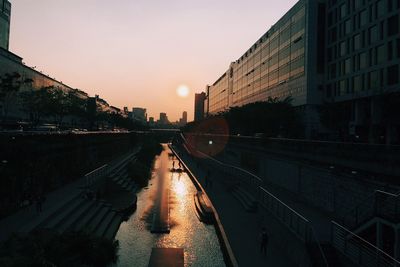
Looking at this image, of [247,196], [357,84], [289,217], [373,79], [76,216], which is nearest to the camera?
[289,217]

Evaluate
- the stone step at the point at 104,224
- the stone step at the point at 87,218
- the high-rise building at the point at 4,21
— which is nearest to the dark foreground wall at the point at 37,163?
the stone step at the point at 87,218

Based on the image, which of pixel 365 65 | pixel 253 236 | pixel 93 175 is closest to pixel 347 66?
pixel 365 65

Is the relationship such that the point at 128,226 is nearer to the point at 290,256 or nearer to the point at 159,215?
the point at 159,215

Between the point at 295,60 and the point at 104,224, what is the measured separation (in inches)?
2541

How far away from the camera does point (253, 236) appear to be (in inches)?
992

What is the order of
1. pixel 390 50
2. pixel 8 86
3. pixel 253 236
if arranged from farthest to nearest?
1. pixel 390 50
2. pixel 8 86
3. pixel 253 236

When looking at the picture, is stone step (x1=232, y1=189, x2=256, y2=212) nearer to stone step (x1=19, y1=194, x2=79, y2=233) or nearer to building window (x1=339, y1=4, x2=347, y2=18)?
stone step (x1=19, y1=194, x2=79, y2=233)

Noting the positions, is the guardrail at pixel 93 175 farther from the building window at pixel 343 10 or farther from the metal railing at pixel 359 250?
the building window at pixel 343 10

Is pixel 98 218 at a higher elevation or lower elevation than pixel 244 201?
lower

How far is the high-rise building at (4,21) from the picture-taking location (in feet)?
440

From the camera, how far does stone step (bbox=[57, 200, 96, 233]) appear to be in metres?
22.5

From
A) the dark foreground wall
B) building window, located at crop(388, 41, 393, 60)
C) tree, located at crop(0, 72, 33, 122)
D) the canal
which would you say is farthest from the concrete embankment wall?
tree, located at crop(0, 72, 33, 122)

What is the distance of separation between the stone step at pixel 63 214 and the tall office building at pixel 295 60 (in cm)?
5655

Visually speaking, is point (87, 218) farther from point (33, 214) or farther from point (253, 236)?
point (253, 236)
